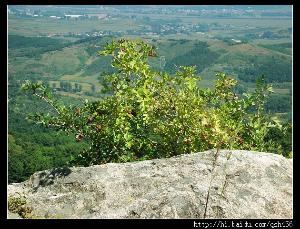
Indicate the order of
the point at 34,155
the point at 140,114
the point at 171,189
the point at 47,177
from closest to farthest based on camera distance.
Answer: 1. the point at 171,189
2. the point at 47,177
3. the point at 140,114
4. the point at 34,155

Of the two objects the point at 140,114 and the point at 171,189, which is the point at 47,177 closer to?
the point at 140,114

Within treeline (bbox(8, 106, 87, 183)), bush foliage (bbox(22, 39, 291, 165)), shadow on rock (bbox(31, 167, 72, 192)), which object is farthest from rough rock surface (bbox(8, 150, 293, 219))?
treeline (bbox(8, 106, 87, 183))

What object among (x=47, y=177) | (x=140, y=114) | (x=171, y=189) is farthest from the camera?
(x=140, y=114)

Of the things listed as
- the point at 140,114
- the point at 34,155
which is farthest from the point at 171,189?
the point at 34,155

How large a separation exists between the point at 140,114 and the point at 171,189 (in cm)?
417

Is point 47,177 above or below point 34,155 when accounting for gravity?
above

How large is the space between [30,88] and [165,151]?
521 cm

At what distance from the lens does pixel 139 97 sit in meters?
12.5

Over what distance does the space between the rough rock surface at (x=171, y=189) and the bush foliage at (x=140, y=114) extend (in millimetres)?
1679

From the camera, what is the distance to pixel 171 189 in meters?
9.77

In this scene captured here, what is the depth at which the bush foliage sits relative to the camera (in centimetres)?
1323

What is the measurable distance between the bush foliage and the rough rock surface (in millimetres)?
1679
